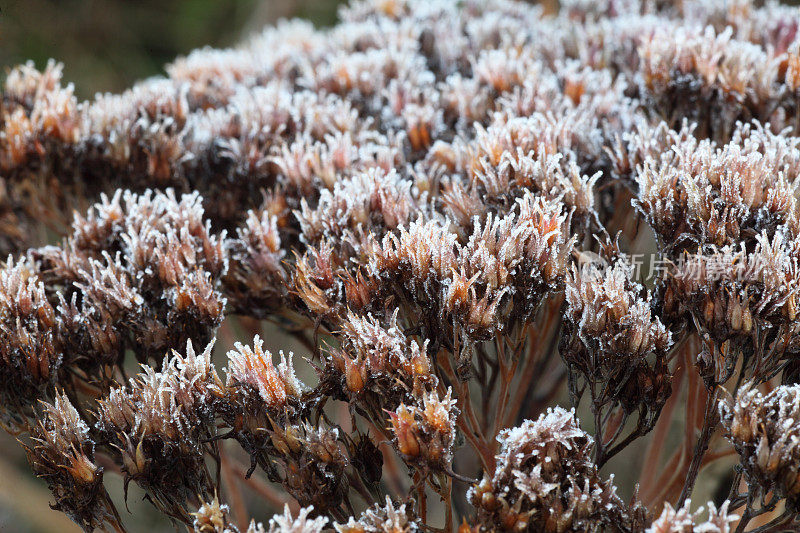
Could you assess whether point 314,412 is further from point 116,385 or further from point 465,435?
point 116,385

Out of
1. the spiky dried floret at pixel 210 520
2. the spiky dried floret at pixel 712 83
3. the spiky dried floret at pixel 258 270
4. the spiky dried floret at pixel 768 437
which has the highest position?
the spiky dried floret at pixel 712 83

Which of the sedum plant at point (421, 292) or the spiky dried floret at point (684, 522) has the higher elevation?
the sedum plant at point (421, 292)

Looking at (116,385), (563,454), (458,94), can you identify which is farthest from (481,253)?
(458,94)

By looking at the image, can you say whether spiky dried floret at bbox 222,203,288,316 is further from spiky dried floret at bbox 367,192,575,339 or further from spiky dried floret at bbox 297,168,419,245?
spiky dried floret at bbox 367,192,575,339

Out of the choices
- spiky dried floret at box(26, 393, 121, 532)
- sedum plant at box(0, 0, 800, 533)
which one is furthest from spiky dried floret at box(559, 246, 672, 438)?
spiky dried floret at box(26, 393, 121, 532)

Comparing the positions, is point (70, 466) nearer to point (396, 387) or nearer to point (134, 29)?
point (396, 387)

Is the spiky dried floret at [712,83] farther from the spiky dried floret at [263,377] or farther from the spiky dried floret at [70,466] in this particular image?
the spiky dried floret at [70,466]

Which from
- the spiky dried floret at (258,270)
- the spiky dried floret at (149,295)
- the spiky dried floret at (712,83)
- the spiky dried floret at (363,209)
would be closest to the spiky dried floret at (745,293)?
the spiky dried floret at (363,209)
